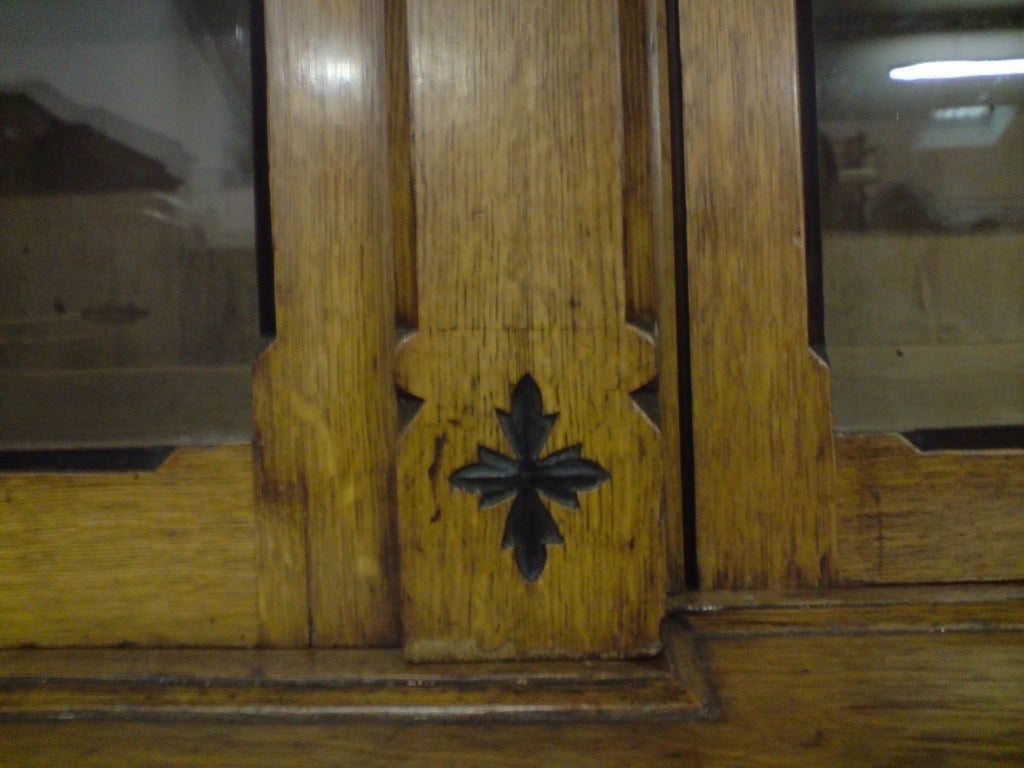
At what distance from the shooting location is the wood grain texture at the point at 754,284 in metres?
0.65

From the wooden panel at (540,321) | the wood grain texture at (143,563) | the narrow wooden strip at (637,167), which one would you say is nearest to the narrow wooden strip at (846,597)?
the wooden panel at (540,321)

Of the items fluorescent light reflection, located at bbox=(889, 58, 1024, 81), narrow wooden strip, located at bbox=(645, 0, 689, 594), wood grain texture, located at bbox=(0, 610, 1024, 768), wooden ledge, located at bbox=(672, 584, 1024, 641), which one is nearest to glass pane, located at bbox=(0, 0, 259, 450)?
wood grain texture, located at bbox=(0, 610, 1024, 768)

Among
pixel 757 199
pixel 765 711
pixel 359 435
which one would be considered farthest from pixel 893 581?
pixel 359 435

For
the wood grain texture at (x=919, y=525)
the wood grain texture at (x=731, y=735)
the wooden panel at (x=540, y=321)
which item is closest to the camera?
the wood grain texture at (x=731, y=735)

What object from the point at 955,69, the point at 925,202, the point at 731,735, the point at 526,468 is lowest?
the point at 731,735

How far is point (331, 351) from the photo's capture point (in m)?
0.62

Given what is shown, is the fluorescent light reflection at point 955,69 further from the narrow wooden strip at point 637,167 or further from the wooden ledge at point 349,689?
the wooden ledge at point 349,689

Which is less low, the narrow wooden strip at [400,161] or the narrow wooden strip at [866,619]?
the narrow wooden strip at [400,161]

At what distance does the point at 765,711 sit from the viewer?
500mm

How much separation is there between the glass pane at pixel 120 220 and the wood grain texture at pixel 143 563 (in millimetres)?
58

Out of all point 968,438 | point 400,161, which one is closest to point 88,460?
point 400,161

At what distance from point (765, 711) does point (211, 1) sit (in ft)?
2.39

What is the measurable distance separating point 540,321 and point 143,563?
397 mm

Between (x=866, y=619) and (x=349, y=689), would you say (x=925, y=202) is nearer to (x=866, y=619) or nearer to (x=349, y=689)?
(x=866, y=619)
